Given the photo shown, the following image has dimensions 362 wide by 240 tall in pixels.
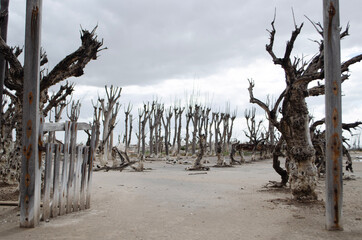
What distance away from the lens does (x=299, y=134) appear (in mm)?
7574

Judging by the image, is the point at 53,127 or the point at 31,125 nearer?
the point at 31,125

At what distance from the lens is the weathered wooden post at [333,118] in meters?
5.07

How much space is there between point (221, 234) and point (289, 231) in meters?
1.10

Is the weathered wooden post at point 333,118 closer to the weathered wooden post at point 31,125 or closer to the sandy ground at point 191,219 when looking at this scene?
the sandy ground at point 191,219

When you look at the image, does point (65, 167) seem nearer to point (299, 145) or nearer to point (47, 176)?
point (47, 176)

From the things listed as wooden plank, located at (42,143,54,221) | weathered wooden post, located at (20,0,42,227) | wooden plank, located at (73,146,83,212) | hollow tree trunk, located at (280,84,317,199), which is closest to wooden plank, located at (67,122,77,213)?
wooden plank, located at (73,146,83,212)

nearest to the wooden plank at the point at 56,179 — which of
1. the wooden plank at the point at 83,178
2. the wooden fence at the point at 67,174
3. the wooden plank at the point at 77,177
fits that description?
the wooden fence at the point at 67,174

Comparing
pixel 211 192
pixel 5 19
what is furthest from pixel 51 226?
pixel 211 192

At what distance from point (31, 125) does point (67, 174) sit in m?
1.27

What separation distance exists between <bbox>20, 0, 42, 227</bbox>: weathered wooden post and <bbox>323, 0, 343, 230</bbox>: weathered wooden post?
4600 millimetres

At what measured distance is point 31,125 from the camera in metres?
5.21

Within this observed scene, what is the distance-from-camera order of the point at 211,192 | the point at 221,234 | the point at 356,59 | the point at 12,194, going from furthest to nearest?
the point at 211,192 → the point at 12,194 → the point at 356,59 → the point at 221,234

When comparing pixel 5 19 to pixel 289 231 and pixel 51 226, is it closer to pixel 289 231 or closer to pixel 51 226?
pixel 51 226

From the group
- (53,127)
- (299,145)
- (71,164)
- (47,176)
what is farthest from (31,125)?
(299,145)
